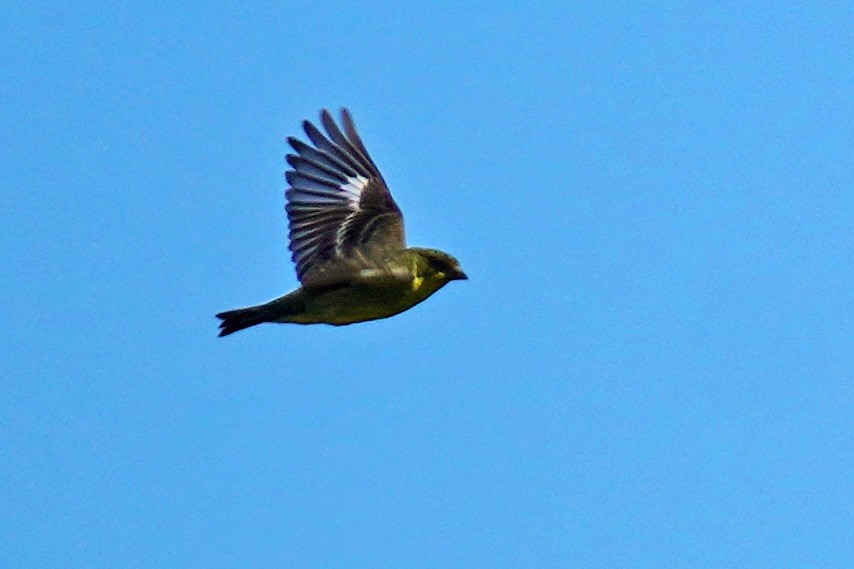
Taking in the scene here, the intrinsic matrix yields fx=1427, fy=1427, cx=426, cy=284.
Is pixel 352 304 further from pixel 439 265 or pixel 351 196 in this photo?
pixel 351 196

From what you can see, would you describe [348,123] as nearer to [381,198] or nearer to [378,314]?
[381,198]

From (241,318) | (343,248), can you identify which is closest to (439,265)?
(343,248)

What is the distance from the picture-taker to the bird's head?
37.7ft

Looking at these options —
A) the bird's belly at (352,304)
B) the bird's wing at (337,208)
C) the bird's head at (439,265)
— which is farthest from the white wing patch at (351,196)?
the bird's head at (439,265)

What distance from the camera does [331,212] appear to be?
11719 mm

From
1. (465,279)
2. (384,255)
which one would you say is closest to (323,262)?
(384,255)

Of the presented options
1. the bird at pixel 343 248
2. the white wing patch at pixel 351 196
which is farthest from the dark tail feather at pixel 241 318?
the white wing patch at pixel 351 196

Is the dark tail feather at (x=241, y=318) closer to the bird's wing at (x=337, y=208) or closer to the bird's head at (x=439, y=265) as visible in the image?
the bird's wing at (x=337, y=208)

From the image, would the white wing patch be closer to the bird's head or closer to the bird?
the bird

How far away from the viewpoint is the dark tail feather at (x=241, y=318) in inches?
425

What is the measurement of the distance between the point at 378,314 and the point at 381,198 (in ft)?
3.65

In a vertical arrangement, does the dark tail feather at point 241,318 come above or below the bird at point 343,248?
below

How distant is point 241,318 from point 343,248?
107 centimetres

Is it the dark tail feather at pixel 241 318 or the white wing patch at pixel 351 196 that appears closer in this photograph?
the dark tail feather at pixel 241 318
